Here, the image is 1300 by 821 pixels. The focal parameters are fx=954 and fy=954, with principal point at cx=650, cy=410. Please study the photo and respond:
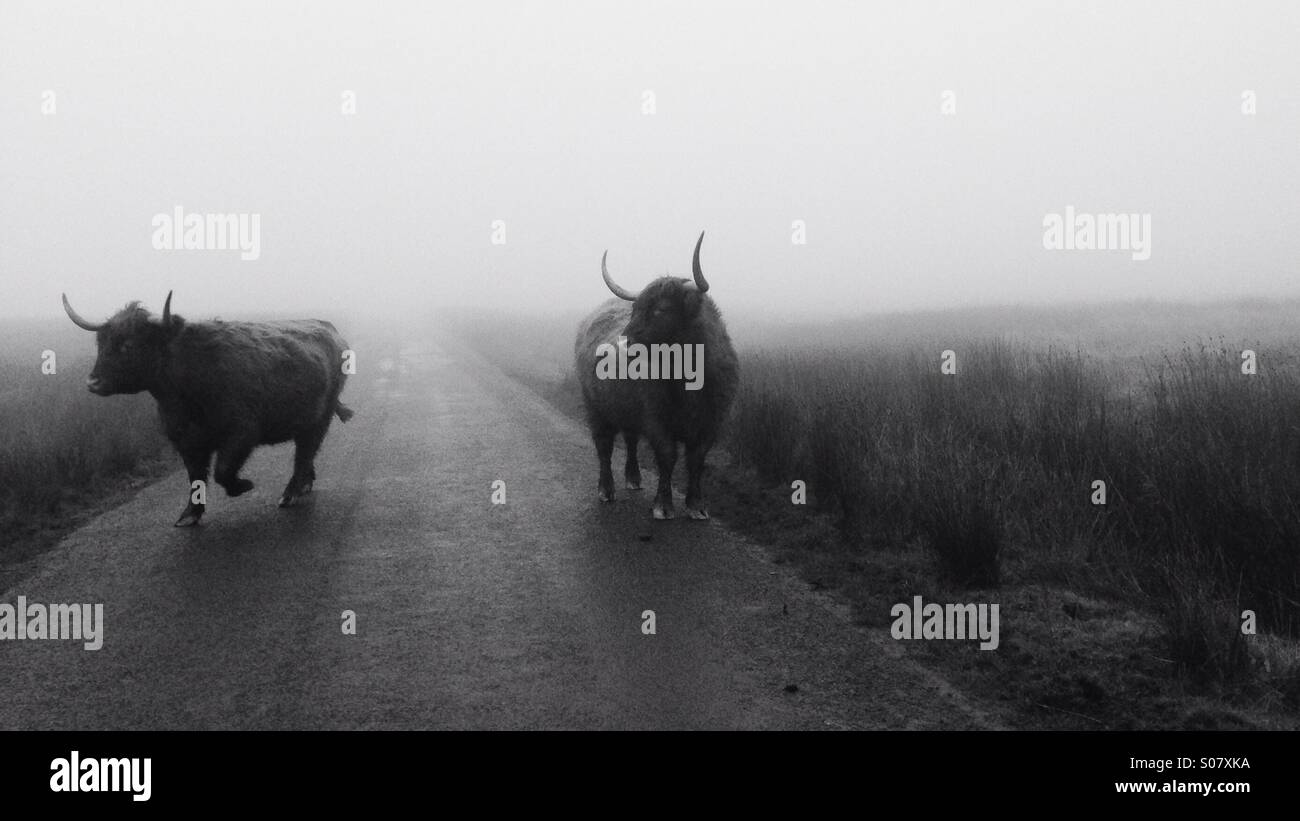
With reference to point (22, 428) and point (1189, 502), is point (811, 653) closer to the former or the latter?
point (1189, 502)

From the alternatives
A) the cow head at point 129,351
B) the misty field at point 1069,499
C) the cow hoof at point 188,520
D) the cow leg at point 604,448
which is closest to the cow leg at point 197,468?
the cow hoof at point 188,520

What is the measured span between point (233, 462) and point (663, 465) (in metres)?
3.32

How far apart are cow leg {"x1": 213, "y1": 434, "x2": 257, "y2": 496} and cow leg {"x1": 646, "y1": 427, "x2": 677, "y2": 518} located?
314cm

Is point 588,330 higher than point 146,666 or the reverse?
higher

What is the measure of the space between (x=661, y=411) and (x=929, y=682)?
3740 millimetres

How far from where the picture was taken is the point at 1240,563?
15.9 feet

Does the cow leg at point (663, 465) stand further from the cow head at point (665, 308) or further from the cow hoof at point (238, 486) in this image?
the cow hoof at point (238, 486)

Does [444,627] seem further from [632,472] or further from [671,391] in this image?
[632,472]

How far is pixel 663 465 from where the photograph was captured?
7.36m

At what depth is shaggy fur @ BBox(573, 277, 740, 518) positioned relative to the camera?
7266 mm

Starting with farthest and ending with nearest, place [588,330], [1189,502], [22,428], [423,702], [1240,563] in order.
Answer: [22,428]
[588,330]
[1189,502]
[1240,563]
[423,702]

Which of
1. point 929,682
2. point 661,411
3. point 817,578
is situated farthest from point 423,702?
point 661,411

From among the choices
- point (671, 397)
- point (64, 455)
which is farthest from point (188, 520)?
point (671, 397)
